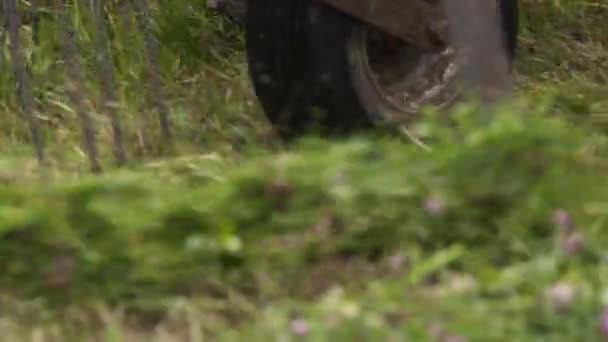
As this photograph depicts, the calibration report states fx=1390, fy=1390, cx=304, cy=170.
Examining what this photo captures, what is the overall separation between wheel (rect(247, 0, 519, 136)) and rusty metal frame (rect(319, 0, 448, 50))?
5 centimetres

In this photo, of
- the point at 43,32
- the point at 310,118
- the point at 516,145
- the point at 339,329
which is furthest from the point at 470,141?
the point at 43,32

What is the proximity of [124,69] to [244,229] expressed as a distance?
8.74ft

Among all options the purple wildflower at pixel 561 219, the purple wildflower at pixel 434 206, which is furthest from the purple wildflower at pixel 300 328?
the purple wildflower at pixel 561 219

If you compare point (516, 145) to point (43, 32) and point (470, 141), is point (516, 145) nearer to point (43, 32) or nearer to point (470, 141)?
point (470, 141)

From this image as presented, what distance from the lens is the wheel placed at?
4.39 meters

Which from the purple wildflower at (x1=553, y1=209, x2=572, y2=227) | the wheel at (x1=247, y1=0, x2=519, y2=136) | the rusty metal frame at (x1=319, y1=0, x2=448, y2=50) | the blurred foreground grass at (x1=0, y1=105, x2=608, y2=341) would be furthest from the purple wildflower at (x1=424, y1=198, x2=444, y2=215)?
the rusty metal frame at (x1=319, y1=0, x2=448, y2=50)

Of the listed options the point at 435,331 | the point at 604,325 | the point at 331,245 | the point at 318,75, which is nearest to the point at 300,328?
the point at 435,331

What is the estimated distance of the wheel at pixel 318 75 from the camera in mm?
4387

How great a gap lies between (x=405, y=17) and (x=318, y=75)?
33 cm

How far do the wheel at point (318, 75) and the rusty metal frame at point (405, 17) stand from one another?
46 mm

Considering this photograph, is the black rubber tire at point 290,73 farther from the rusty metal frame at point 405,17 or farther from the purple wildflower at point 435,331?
the purple wildflower at point 435,331

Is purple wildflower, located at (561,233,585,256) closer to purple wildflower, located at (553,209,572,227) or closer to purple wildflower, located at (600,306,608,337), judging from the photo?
purple wildflower, located at (553,209,572,227)

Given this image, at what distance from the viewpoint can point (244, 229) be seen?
2.93 meters

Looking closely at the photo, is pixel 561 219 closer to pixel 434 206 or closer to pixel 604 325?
pixel 434 206
